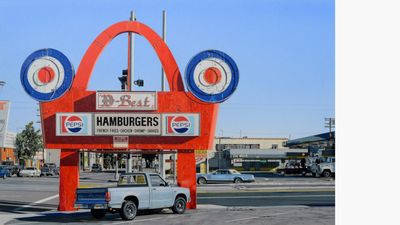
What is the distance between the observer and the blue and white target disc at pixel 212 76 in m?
24.1

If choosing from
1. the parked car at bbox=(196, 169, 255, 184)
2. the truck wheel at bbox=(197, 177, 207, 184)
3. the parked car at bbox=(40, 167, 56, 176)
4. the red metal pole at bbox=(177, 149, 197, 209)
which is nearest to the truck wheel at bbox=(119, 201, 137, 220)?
the red metal pole at bbox=(177, 149, 197, 209)

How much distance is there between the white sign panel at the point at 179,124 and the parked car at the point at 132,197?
2622 mm

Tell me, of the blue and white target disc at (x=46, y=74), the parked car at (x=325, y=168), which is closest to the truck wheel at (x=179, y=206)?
the blue and white target disc at (x=46, y=74)

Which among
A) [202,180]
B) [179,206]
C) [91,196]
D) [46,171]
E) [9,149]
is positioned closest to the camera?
[91,196]

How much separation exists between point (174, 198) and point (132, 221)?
291 cm

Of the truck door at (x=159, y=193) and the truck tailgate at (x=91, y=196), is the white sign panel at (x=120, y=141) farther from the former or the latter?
the truck tailgate at (x=91, y=196)

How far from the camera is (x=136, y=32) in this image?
24750 millimetres

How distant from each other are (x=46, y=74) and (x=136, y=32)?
13.6 ft

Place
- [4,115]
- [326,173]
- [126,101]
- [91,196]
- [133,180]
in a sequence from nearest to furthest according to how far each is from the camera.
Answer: [91,196] < [133,180] < [126,101] < [4,115] < [326,173]

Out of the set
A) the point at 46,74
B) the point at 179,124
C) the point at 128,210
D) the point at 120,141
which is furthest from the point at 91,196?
the point at 46,74

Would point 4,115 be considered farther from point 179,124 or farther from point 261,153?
point 261,153

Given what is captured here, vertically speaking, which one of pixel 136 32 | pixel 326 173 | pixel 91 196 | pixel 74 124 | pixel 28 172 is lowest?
pixel 28 172
